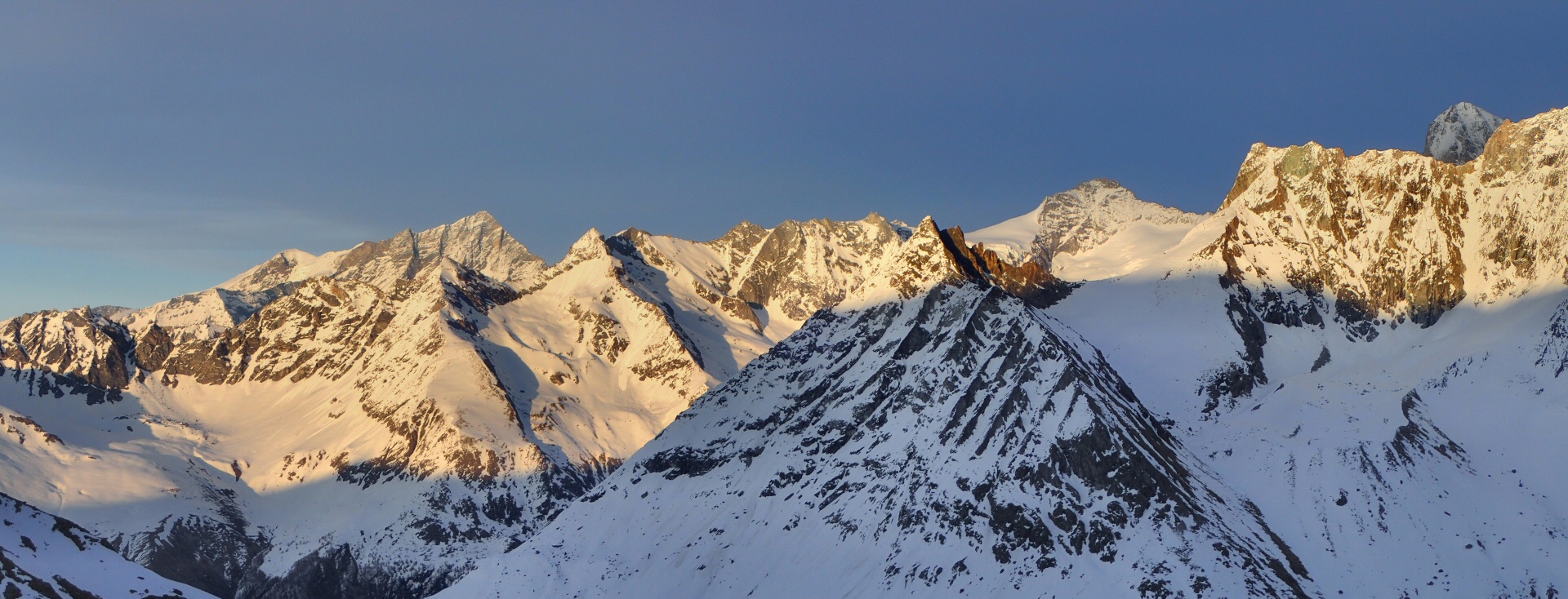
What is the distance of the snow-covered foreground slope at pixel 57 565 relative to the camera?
441ft

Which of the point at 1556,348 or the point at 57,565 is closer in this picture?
the point at 57,565

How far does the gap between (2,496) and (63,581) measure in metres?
14.7

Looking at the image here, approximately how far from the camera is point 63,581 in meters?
140

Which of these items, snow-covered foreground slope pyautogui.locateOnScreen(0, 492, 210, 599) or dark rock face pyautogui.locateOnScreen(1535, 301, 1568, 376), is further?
dark rock face pyautogui.locateOnScreen(1535, 301, 1568, 376)

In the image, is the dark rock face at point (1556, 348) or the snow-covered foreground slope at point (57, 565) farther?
the dark rock face at point (1556, 348)

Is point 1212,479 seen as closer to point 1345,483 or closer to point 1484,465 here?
point 1345,483

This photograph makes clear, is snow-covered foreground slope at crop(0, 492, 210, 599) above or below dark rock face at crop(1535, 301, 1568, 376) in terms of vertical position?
above

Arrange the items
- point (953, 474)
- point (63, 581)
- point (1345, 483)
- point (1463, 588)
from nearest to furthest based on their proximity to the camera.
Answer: point (63, 581) → point (1463, 588) → point (1345, 483) → point (953, 474)

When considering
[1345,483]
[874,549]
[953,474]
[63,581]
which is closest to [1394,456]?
[1345,483]

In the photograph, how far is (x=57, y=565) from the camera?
143250mm

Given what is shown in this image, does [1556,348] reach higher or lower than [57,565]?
lower

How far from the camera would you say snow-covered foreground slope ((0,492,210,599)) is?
13438 centimetres

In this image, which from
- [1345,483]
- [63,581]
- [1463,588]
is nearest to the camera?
[63,581]

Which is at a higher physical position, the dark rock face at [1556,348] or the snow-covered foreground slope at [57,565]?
the snow-covered foreground slope at [57,565]
